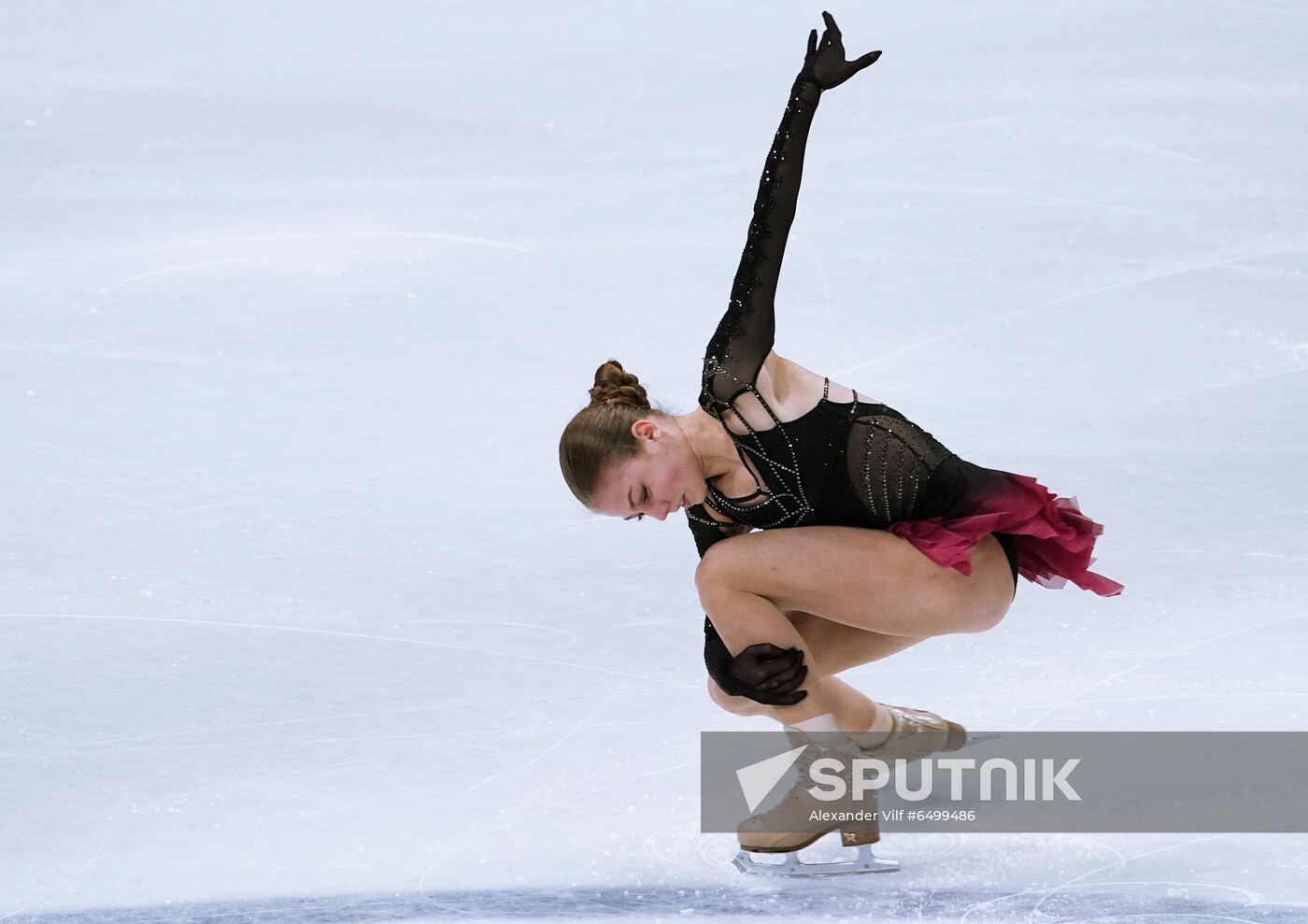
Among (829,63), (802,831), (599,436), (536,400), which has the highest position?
(536,400)

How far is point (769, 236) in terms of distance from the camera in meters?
2.71

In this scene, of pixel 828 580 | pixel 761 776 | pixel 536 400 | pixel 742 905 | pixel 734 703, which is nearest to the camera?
pixel 742 905

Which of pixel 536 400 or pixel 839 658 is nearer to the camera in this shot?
pixel 839 658

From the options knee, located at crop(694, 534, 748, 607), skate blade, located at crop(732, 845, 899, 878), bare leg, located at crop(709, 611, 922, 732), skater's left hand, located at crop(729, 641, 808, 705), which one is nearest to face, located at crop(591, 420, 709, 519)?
knee, located at crop(694, 534, 748, 607)

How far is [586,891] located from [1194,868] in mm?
920

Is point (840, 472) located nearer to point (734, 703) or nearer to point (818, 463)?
point (818, 463)

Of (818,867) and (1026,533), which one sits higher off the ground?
(1026,533)

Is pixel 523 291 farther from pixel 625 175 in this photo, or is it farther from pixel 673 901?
pixel 673 901

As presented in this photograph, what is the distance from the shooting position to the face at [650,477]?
8.71ft

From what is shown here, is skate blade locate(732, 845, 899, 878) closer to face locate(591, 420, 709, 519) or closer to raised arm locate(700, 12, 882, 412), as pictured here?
face locate(591, 420, 709, 519)

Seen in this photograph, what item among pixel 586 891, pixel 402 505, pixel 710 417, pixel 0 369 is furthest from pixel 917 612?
pixel 0 369

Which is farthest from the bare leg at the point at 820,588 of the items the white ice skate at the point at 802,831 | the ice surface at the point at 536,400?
the ice surface at the point at 536,400

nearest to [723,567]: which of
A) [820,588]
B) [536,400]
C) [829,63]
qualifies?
[820,588]

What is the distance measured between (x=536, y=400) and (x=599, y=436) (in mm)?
2300
